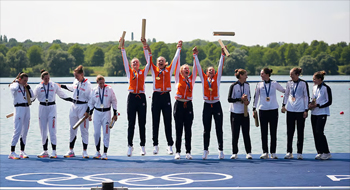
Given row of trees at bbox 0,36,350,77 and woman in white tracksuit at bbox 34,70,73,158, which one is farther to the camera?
row of trees at bbox 0,36,350,77

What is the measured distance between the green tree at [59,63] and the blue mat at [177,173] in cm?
8595

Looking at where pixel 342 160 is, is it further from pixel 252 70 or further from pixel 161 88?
pixel 252 70

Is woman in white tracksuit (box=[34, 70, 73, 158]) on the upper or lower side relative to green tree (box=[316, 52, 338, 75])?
lower

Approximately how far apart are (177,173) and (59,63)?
3565 inches

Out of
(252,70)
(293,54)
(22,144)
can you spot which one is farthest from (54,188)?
(293,54)

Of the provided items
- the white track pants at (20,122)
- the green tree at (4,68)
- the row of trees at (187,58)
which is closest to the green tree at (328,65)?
the row of trees at (187,58)

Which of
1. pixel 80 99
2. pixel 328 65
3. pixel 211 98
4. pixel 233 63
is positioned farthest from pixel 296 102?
pixel 328 65

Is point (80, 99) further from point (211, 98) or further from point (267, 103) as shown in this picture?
point (267, 103)

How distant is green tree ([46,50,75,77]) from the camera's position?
9547 centimetres

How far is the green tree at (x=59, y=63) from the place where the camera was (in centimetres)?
9547

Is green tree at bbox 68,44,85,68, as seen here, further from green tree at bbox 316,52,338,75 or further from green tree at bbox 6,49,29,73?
green tree at bbox 316,52,338,75

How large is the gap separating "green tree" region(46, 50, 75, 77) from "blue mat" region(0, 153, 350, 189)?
86.0m

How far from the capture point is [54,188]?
8.51 meters

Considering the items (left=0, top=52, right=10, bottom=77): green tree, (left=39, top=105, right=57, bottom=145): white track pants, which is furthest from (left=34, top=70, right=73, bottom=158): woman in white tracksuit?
(left=0, top=52, right=10, bottom=77): green tree
